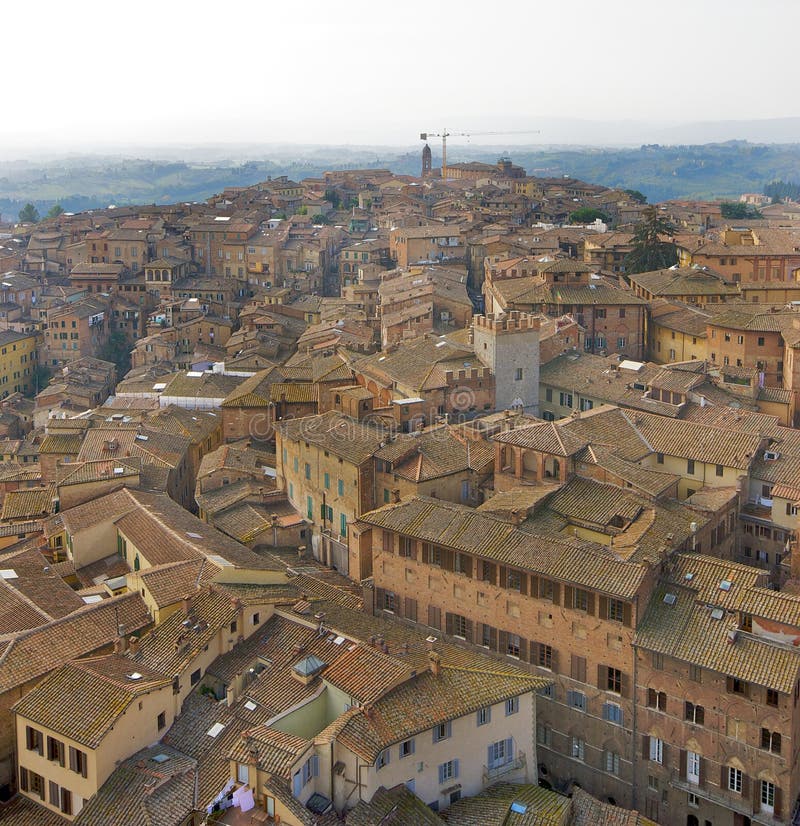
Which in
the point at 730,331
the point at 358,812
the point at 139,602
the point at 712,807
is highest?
the point at 730,331

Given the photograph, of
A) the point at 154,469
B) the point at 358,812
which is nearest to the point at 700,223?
the point at 154,469

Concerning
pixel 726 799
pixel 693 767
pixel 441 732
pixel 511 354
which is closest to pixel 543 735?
pixel 693 767

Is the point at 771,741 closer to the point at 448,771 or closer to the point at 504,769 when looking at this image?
the point at 504,769

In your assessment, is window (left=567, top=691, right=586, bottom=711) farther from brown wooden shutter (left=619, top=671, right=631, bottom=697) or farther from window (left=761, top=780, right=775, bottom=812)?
window (left=761, top=780, right=775, bottom=812)

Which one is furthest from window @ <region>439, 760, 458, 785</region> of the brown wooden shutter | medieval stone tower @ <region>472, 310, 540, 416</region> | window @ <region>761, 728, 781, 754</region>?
medieval stone tower @ <region>472, 310, 540, 416</region>

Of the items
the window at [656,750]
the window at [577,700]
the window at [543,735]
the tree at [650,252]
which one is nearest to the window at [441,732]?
the window at [577,700]

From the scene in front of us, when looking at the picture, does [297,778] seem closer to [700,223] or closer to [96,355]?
[96,355]
